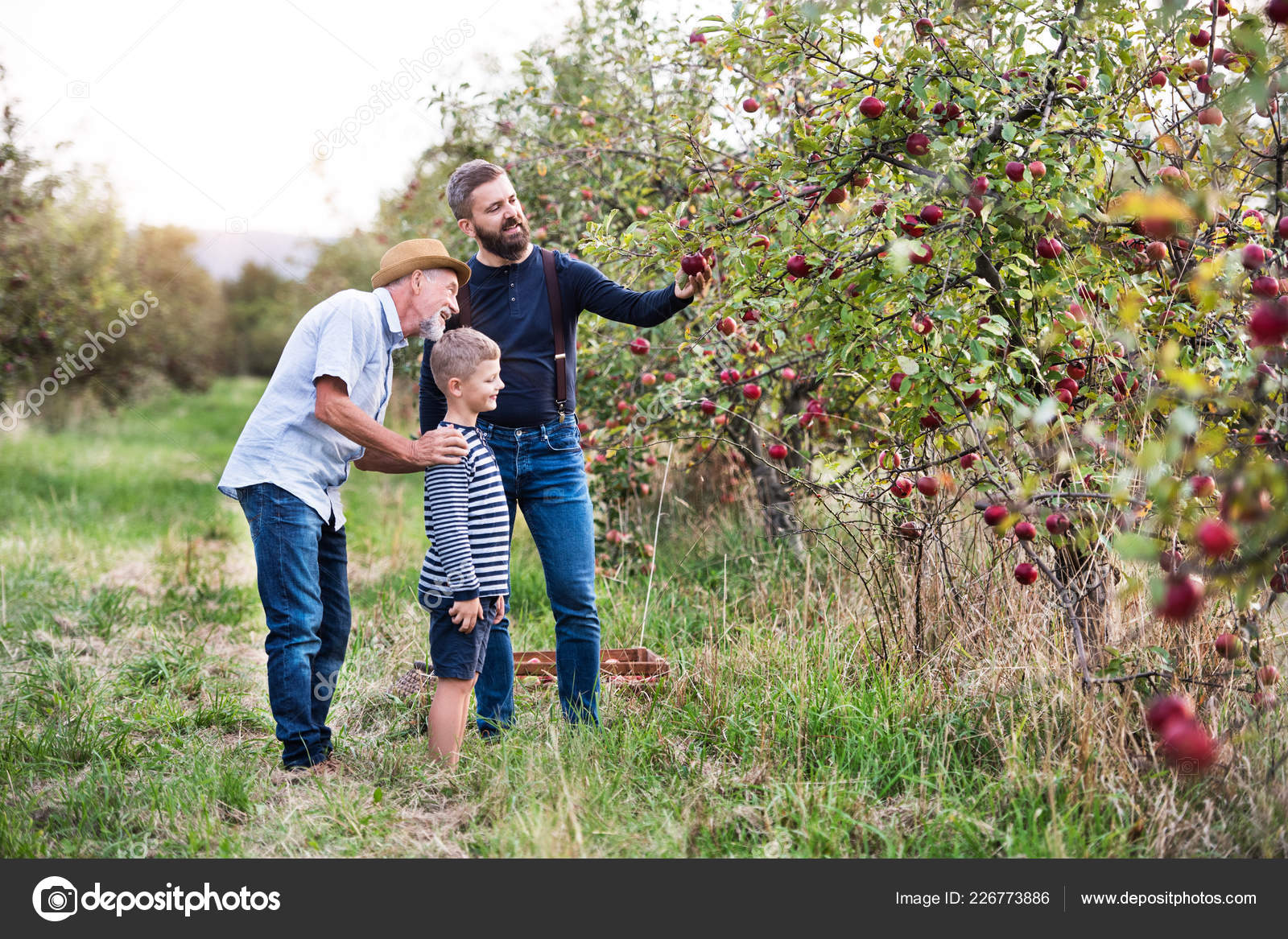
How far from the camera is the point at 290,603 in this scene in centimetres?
288

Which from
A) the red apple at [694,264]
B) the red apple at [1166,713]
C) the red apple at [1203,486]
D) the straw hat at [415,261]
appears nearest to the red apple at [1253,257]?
the red apple at [1203,486]

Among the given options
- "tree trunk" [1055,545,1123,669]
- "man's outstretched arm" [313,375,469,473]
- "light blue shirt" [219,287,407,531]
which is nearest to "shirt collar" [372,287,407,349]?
"light blue shirt" [219,287,407,531]

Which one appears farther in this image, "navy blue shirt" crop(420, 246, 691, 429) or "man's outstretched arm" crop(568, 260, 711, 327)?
"navy blue shirt" crop(420, 246, 691, 429)

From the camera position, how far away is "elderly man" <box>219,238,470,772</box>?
9.29ft

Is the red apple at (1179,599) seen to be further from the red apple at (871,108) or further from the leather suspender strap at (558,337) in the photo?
the leather suspender strap at (558,337)

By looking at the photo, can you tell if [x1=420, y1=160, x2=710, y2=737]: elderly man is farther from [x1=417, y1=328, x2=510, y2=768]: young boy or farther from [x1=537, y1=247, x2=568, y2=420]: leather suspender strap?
[x1=417, y1=328, x2=510, y2=768]: young boy

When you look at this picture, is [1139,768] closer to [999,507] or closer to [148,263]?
[999,507]

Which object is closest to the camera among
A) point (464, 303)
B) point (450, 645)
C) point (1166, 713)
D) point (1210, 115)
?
point (1166, 713)

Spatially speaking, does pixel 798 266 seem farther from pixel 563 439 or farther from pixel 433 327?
pixel 433 327

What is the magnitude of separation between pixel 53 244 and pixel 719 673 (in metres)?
7.07

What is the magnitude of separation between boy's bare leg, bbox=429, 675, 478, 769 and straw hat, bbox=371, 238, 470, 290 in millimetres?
1238

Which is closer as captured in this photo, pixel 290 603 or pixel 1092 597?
pixel 290 603

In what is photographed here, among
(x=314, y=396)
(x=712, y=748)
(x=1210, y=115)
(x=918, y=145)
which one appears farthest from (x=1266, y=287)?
(x=314, y=396)

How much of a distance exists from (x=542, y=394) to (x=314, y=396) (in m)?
0.69
